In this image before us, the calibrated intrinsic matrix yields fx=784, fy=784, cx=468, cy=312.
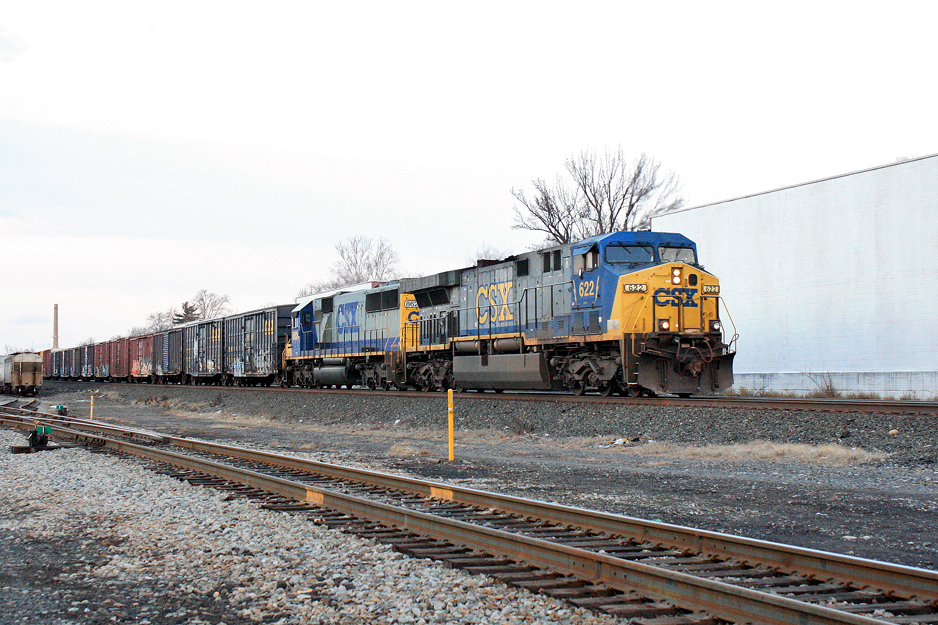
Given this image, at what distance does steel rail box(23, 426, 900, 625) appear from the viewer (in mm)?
3309

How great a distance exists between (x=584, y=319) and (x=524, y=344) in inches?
81.7

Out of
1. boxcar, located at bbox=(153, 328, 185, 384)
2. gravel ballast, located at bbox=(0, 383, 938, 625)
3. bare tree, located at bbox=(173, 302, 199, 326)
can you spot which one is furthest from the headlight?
bare tree, located at bbox=(173, 302, 199, 326)

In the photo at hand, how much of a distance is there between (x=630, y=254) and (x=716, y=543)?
10.9 metres

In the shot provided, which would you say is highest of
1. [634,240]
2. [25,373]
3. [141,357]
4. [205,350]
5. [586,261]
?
[634,240]

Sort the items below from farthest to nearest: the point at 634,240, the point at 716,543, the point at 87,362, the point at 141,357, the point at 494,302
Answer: the point at 87,362, the point at 141,357, the point at 494,302, the point at 634,240, the point at 716,543

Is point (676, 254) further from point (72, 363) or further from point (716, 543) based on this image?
point (72, 363)

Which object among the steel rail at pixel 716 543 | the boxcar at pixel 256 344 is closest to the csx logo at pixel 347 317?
the boxcar at pixel 256 344

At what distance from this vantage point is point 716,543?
472 centimetres

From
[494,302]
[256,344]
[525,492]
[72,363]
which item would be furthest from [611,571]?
[72,363]

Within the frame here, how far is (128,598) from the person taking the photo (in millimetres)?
4297

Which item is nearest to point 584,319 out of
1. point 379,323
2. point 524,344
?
point 524,344

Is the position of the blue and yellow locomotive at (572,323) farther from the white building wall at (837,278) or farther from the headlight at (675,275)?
the white building wall at (837,278)

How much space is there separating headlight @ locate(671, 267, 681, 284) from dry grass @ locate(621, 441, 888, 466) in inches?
175

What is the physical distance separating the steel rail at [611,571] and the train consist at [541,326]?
891cm
